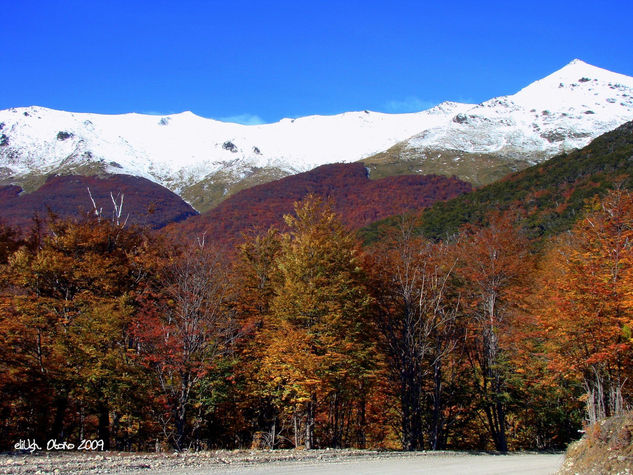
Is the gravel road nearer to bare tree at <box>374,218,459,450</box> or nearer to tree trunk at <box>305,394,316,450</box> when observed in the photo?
tree trunk at <box>305,394,316,450</box>

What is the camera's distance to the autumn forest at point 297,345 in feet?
67.2

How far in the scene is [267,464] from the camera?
45.8 feet

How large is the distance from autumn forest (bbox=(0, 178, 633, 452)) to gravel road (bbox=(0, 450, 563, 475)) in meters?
4.41

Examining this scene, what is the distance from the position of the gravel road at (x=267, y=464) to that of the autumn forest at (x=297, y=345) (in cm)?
441

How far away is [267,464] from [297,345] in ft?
25.1

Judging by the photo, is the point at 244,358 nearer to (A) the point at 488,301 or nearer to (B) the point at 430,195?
(A) the point at 488,301

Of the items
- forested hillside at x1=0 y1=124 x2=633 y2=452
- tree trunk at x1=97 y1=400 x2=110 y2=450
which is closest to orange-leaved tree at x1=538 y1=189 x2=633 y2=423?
forested hillside at x1=0 y1=124 x2=633 y2=452

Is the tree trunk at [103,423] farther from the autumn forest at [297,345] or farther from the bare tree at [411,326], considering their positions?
the bare tree at [411,326]

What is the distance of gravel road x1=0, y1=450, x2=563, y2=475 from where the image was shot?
11898 mm

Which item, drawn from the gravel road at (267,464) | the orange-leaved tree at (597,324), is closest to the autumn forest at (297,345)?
the orange-leaved tree at (597,324)

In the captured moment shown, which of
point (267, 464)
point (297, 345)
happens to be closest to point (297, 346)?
point (297, 345)

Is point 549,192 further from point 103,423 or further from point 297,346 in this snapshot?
point 103,423

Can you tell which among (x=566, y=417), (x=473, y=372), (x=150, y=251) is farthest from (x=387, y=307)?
(x=150, y=251)

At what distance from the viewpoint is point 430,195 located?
191000mm
